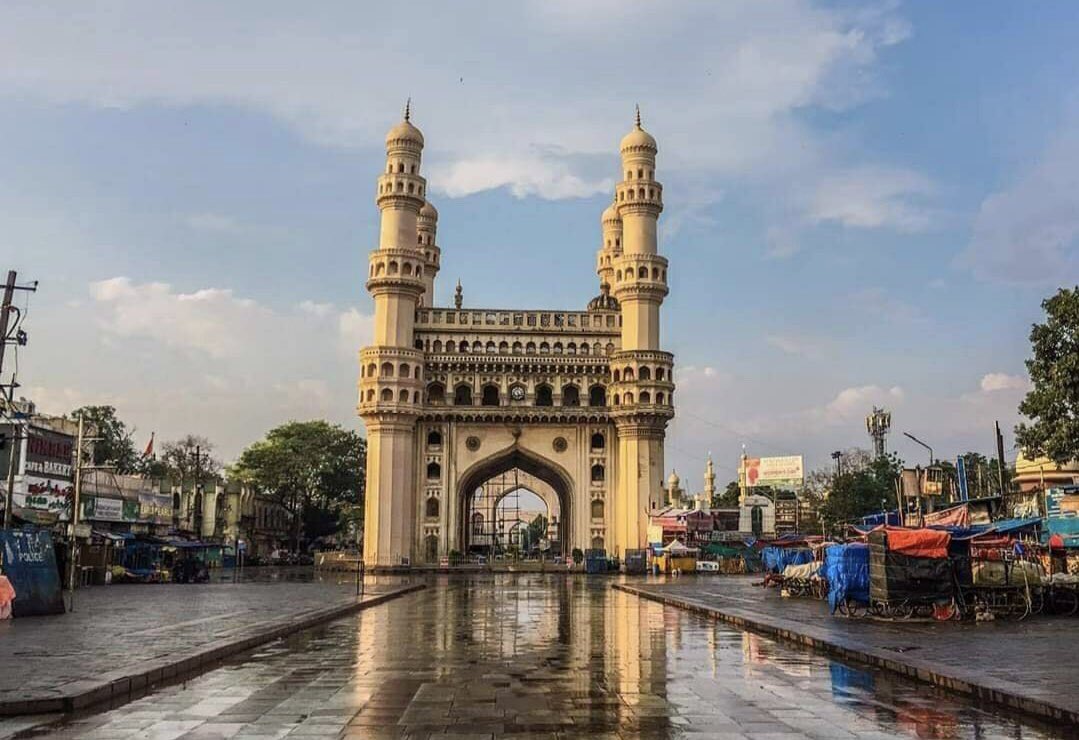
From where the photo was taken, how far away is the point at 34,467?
3891cm

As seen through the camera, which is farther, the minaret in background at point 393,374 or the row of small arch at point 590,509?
the row of small arch at point 590,509

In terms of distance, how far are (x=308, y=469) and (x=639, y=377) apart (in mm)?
34935

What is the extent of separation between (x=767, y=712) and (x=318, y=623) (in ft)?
45.2

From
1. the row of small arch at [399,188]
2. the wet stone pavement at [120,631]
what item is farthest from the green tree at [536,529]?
the wet stone pavement at [120,631]

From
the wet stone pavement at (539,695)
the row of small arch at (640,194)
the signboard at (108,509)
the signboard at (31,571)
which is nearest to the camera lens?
the wet stone pavement at (539,695)

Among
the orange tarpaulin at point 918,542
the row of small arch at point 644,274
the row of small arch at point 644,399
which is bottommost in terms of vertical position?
the orange tarpaulin at point 918,542

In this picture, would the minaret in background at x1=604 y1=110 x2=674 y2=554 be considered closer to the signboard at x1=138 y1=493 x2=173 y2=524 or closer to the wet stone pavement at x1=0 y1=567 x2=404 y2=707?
the signboard at x1=138 y1=493 x2=173 y2=524

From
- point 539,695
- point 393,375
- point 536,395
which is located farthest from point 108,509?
point 539,695

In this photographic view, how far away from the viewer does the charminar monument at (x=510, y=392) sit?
69062mm

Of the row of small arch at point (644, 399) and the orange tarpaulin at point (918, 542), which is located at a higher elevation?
the row of small arch at point (644, 399)

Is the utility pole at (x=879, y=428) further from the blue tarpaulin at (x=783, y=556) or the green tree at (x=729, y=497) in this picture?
the blue tarpaulin at (x=783, y=556)

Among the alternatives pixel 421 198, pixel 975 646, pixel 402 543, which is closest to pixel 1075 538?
pixel 975 646

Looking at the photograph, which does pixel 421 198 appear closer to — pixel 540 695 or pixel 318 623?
pixel 318 623

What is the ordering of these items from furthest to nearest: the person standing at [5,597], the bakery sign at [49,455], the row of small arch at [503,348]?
1. the row of small arch at [503,348]
2. the bakery sign at [49,455]
3. the person standing at [5,597]
